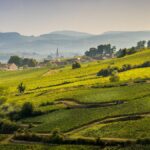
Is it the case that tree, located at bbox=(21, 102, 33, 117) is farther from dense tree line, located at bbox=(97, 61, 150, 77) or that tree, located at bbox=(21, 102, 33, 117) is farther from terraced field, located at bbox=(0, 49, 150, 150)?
dense tree line, located at bbox=(97, 61, 150, 77)

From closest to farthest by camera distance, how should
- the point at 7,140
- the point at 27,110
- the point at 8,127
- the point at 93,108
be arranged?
the point at 7,140
the point at 8,127
the point at 93,108
the point at 27,110

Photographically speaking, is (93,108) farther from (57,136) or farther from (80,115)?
(57,136)

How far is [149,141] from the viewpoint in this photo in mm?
78625

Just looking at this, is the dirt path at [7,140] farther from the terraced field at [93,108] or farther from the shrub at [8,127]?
the shrub at [8,127]

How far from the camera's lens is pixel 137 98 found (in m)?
114

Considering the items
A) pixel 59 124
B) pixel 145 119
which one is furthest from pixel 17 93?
pixel 145 119

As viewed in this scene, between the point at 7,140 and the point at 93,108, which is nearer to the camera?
the point at 7,140

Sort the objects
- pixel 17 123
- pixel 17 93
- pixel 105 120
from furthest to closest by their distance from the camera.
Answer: pixel 17 93
pixel 17 123
pixel 105 120

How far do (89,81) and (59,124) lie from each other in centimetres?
5960

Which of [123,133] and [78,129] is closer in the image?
[123,133]

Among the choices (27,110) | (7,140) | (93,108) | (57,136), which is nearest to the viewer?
(57,136)

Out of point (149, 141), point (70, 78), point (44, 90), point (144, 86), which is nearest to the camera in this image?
point (149, 141)

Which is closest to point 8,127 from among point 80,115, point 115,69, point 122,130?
point 80,115

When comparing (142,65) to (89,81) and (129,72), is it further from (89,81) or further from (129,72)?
(89,81)
